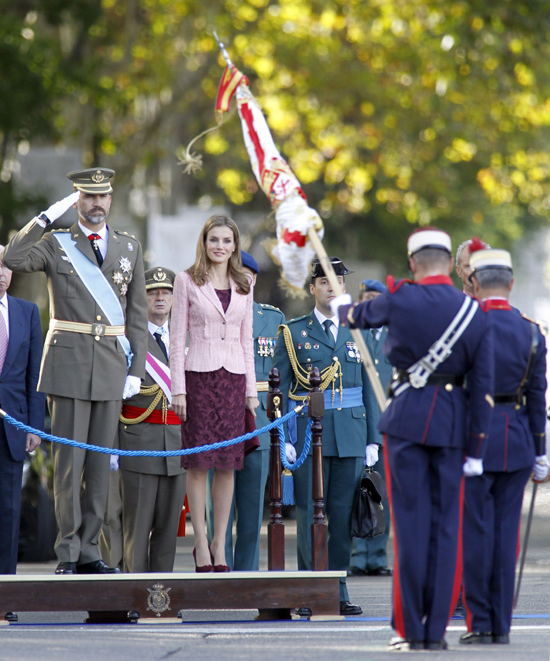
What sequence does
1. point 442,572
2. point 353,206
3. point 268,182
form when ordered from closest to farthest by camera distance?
point 442,572
point 268,182
point 353,206

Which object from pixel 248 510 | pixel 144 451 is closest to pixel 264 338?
pixel 248 510

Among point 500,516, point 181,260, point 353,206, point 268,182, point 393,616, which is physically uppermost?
point 353,206

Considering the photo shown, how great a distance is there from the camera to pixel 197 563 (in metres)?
8.25

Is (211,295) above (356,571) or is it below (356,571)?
above

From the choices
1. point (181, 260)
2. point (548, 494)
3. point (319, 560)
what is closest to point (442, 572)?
point (319, 560)

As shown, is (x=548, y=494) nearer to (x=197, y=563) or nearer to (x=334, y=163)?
(x=197, y=563)

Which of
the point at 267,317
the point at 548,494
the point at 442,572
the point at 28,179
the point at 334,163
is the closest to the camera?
the point at 442,572

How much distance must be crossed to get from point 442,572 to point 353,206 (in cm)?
2148

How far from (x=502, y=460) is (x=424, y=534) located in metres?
0.69

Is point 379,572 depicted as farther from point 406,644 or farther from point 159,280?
point 406,644

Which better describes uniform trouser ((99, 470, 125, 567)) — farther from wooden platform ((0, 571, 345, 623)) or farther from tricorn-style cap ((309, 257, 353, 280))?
tricorn-style cap ((309, 257, 353, 280))

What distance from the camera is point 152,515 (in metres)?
8.98

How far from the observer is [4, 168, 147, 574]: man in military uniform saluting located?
7.85 metres

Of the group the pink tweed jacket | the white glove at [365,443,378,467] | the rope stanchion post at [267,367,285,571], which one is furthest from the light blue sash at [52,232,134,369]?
the white glove at [365,443,378,467]
